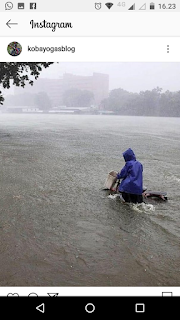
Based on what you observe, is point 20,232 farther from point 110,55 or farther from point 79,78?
point 79,78

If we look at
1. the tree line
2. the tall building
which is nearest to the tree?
the tree line

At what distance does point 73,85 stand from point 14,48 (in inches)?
6216

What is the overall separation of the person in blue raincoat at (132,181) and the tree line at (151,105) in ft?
276

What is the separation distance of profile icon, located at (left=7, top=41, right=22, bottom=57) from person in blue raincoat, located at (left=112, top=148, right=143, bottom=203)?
148 inches

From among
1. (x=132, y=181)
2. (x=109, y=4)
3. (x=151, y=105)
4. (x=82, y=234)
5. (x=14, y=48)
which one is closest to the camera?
(x=109, y=4)

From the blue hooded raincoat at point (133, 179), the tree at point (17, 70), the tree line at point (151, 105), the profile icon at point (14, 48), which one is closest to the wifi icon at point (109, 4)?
the profile icon at point (14, 48)

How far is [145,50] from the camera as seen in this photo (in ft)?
11.7

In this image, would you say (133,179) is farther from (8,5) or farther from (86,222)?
(8,5)

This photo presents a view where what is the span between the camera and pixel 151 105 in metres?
94.8

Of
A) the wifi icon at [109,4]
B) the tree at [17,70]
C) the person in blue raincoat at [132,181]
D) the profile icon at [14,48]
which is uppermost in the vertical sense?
the tree at [17,70]

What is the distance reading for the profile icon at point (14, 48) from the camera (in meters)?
3.54
